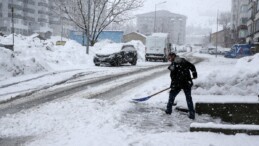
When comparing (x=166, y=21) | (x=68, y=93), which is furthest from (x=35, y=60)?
(x=166, y=21)

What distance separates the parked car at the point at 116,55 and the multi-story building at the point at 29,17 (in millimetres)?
58235

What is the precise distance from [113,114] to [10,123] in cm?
239

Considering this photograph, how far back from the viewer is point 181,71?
8.84 metres

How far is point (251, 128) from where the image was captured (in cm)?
668

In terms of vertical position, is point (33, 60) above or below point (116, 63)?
above

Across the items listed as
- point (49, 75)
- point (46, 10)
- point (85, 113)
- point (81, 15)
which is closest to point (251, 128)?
point (85, 113)

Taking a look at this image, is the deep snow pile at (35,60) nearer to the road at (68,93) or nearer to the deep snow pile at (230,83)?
the road at (68,93)

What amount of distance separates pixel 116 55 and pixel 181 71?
15380 millimetres

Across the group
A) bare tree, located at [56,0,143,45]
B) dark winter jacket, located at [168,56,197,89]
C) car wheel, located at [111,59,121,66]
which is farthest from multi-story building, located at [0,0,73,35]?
dark winter jacket, located at [168,56,197,89]

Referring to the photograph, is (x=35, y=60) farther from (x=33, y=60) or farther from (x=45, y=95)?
(x=45, y=95)

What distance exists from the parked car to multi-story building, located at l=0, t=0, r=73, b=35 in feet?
191

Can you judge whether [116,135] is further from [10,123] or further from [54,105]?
[54,105]

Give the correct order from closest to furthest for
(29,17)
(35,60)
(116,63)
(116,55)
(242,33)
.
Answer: (35,60) < (116,55) < (116,63) < (242,33) < (29,17)

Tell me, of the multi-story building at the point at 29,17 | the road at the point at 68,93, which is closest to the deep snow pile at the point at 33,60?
the road at the point at 68,93
